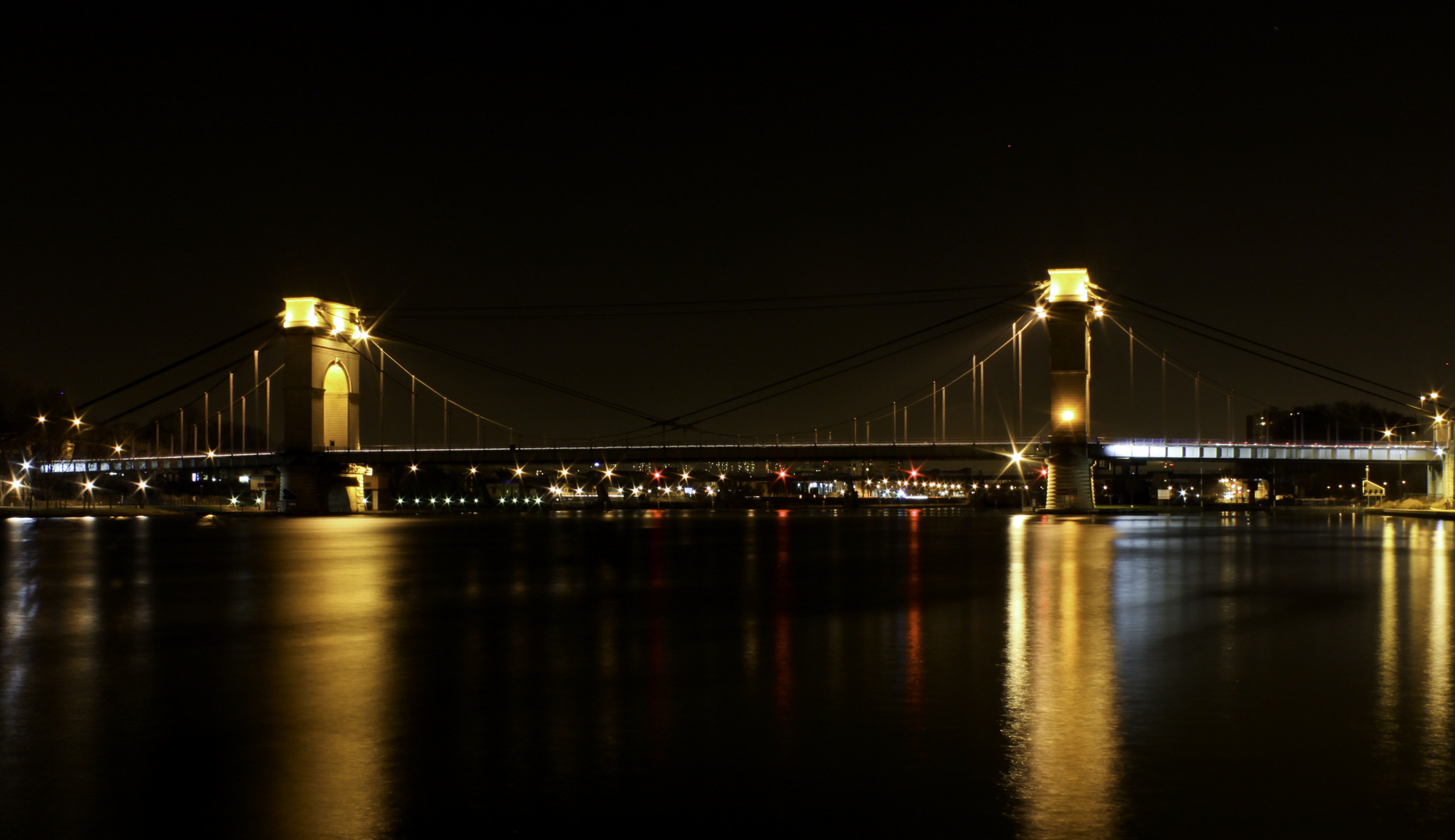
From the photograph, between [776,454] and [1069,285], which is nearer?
[1069,285]

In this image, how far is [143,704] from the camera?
9992mm

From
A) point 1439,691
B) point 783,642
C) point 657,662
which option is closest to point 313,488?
point 783,642

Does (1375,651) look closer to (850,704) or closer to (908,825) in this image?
(850,704)

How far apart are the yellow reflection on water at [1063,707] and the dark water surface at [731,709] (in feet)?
0.14

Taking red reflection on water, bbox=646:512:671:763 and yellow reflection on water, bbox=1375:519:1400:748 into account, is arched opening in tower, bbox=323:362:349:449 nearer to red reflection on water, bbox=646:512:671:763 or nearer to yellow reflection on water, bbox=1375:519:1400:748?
red reflection on water, bbox=646:512:671:763

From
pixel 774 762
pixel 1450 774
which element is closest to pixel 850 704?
pixel 774 762

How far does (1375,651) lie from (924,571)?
12907mm

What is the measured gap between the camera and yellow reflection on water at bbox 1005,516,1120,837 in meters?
6.80

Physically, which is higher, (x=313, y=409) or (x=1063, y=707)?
(x=313, y=409)

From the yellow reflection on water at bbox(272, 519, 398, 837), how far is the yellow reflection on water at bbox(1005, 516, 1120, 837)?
3.66 metres

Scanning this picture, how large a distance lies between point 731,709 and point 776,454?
87.5 metres

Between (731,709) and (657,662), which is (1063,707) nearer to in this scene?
(731,709)

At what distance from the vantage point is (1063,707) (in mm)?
9625

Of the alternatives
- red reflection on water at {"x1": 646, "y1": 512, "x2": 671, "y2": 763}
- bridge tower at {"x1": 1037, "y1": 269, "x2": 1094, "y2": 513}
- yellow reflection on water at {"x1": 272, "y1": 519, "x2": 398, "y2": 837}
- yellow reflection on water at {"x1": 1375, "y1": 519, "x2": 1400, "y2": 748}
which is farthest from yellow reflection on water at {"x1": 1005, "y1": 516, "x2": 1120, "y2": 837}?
bridge tower at {"x1": 1037, "y1": 269, "x2": 1094, "y2": 513}
